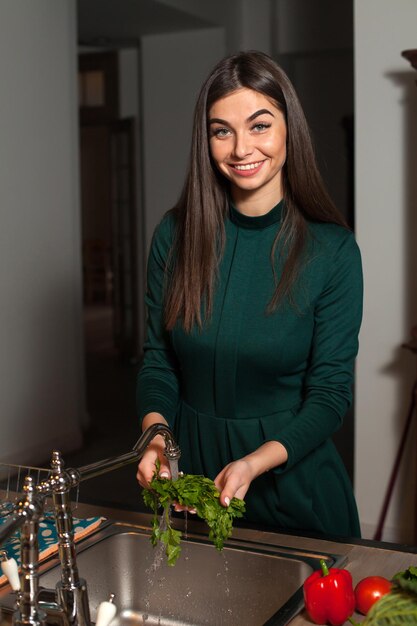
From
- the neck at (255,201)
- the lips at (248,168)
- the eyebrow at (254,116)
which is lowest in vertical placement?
the neck at (255,201)

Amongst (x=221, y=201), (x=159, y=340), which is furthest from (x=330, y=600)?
(x=221, y=201)

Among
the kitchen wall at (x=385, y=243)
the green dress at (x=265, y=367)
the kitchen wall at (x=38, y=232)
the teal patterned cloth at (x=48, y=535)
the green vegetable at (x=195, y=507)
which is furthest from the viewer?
the kitchen wall at (x=38, y=232)

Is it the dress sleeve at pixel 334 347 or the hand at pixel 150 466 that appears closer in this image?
the hand at pixel 150 466

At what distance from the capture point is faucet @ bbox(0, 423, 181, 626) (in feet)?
3.75

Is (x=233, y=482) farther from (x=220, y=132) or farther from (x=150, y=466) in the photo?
(x=220, y=132)

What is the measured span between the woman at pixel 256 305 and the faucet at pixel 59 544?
0.51m

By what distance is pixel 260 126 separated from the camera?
1.79 meters

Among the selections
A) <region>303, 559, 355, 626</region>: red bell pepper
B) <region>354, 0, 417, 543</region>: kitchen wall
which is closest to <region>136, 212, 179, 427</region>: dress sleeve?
<region>303, 559, 355, 626</region>: red bell pepper

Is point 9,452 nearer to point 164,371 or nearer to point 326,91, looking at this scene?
point 164,371

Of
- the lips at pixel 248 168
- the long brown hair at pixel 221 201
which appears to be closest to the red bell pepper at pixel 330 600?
the long brown hair at pixel 221 201

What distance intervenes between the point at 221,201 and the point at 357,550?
83 centimetres

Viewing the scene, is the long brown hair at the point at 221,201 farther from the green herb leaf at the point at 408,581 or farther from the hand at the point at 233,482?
the green herb leaf at the point at 408,581

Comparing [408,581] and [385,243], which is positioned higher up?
[385,243]

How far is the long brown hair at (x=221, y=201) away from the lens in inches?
71.2
